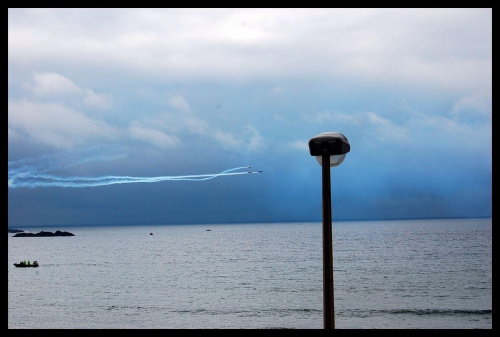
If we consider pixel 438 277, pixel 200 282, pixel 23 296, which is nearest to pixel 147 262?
pixel 200 282

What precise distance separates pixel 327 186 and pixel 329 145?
0.47 metres

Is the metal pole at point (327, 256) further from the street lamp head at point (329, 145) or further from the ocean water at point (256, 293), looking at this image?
the ocean water at point (256, 293)

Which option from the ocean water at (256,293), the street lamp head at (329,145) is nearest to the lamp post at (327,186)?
the street lamp head at (329,145)

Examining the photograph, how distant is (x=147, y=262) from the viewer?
95375 millimetres

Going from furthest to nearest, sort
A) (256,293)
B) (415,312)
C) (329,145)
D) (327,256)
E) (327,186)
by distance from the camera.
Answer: (256,293) < (415,312) < (329,145) < (327,186) < (327,256)

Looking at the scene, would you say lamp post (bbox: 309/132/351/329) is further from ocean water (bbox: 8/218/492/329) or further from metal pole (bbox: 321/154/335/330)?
ocean water (bbox: 8/218/492/329)

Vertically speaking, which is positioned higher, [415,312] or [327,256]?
[327,256]

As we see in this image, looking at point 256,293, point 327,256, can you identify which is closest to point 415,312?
point 256,293

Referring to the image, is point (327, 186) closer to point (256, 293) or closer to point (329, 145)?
point (329, 145)

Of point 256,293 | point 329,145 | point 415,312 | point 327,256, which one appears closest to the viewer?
point 327,256

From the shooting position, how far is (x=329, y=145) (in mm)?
6312

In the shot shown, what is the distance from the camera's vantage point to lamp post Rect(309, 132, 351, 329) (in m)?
6.08
